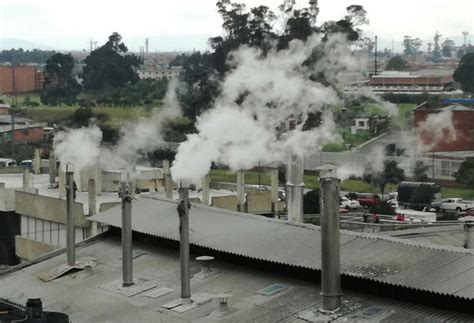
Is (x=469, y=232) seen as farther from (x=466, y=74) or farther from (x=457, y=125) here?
(x=466, y=74)

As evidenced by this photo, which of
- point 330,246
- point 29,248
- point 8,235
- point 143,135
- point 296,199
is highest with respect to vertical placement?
point 143,135

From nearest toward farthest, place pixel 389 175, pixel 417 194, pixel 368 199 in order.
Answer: pixel 417 194 → pixel 368 199 → pixel 389 175

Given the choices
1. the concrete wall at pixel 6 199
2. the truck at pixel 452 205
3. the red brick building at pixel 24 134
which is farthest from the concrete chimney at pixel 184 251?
the red brick building at pixel 24 134

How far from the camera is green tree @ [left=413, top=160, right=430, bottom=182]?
132 ft

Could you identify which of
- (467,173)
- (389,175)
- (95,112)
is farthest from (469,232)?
(95,112)

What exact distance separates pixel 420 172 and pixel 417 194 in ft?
12.8

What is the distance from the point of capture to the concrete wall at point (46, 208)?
2831cm

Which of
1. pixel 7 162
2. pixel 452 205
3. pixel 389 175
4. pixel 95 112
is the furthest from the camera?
pixel 95 112

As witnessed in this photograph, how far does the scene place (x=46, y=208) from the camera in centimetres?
3014

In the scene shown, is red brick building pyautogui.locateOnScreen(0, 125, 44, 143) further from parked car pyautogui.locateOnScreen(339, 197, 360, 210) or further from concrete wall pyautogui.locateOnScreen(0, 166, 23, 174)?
parked car pyautogui.locateOnScreen(339, 197, 360, 210)

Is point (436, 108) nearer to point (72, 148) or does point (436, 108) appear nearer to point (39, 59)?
point (72, 148)

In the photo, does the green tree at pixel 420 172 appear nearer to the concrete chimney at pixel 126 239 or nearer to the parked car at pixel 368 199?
the parked car at pixel 368 199

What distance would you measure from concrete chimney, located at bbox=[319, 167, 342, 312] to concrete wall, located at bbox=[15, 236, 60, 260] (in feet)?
51.6

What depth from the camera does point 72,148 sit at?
30797 mm
